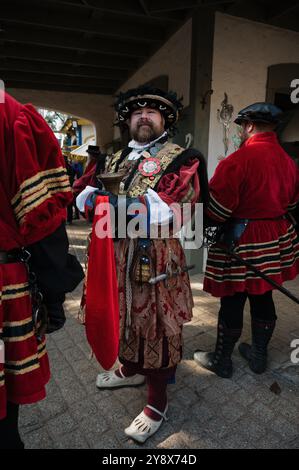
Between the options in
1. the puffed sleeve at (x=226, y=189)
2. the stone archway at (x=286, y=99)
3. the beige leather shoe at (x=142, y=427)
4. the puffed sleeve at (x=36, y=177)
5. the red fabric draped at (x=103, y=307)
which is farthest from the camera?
the stone archway at (x=286, y=99)

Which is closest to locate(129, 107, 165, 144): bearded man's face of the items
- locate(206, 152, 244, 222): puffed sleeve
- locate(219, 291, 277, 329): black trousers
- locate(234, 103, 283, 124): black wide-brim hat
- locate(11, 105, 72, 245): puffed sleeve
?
locate(206, 152, 244, 222): puffed sleeve

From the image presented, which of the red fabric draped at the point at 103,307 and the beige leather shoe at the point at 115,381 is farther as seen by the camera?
the beige leather shoe at the point at 115,381

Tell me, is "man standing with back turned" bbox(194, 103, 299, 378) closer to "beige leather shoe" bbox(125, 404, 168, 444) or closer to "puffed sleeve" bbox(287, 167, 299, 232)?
"puffed sleeve" bbox(287, 167, 299, 232)

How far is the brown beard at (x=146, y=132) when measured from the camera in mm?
1984

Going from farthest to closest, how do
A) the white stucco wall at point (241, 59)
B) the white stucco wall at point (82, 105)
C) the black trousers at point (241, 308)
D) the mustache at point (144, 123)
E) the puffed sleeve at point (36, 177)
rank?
the white stucco wall at point (82, 105) → the white stucco wall at point (241, 59) → the black trousers at point (241, 308) → the mustache at point (144, 123) → the puffed sleeve at point (36, 177)

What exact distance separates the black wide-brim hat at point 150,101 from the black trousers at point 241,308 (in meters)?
1.43

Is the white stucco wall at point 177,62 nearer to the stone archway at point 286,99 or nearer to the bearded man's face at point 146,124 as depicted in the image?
the stone archway at point 286,99

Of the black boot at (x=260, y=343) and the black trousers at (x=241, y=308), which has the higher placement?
the black trousers at (x=241, y=308)

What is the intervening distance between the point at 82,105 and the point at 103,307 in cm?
888

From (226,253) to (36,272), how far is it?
1.62 meters

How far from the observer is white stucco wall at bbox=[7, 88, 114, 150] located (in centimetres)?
882

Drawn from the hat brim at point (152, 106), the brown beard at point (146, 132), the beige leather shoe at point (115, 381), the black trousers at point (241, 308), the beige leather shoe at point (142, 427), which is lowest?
the beige leather shoe at point (115, 381)

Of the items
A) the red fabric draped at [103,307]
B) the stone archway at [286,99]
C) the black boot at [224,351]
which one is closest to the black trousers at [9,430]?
the red fabric draped at [103,307]

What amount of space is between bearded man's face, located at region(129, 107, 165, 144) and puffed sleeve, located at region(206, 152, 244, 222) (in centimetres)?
56
